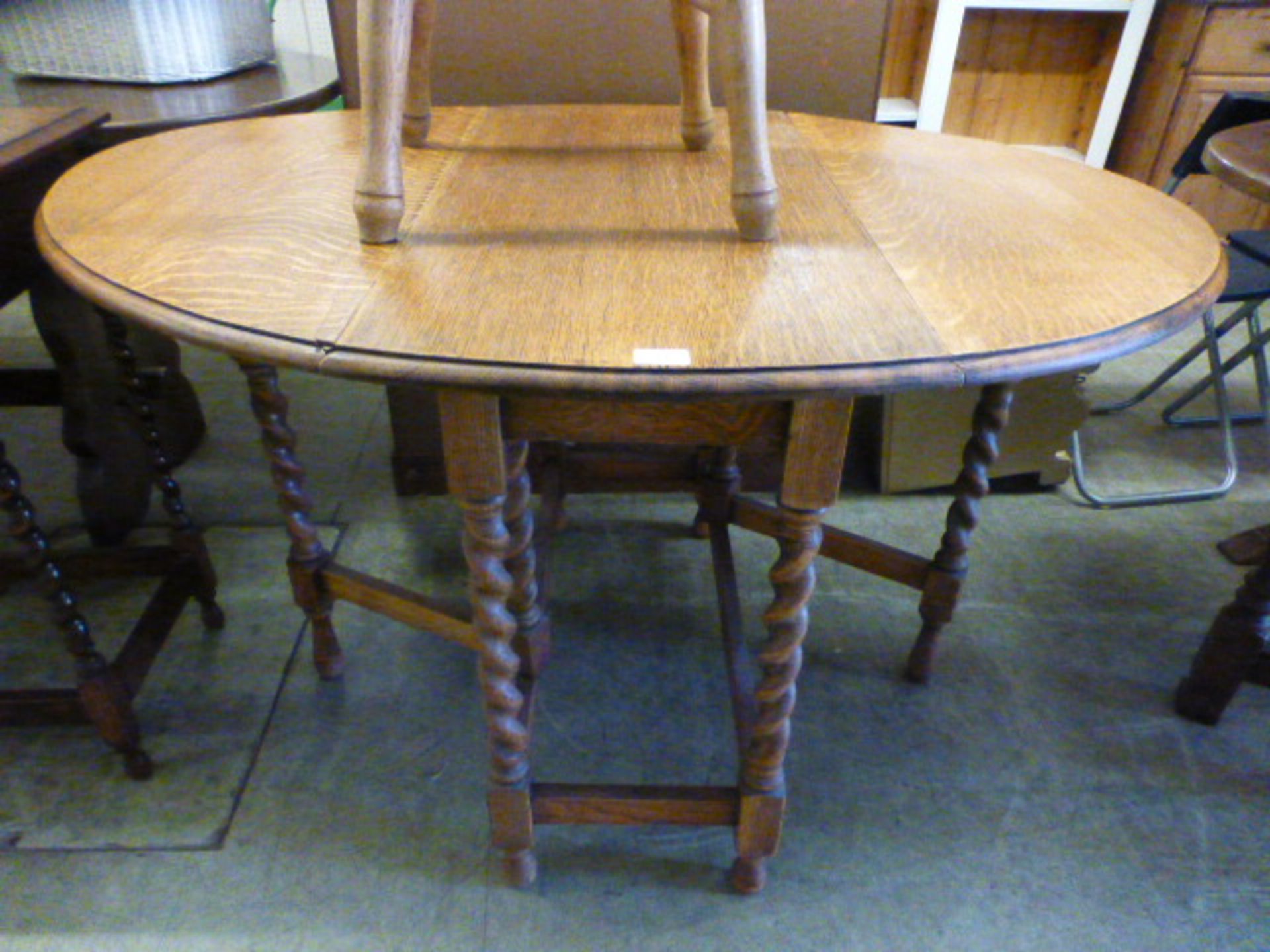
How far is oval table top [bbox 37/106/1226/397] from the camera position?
2.08 ft

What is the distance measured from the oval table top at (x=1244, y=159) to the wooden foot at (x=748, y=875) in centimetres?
115

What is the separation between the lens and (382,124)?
2.67 ft

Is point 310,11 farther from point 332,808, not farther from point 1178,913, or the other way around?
point 1178,913

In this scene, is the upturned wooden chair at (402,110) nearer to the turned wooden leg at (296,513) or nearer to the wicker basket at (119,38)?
the turned wooden leg at (296,513)

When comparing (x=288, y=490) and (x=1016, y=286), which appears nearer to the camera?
(x=1016, y=286)

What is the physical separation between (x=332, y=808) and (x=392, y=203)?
0.99m

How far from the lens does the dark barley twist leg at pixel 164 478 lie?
4.44ft

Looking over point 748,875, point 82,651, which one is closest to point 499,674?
point 748,875

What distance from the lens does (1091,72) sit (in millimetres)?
3121

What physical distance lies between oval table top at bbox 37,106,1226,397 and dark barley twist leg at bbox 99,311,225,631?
1.12 feet

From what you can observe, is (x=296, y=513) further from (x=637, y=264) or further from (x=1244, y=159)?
(x=1244, y=159)

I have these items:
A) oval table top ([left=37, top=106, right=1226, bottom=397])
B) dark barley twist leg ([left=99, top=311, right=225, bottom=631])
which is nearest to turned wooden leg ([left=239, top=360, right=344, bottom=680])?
dark barley twist leg ([left=99, top=311, right=225, bottom=631])

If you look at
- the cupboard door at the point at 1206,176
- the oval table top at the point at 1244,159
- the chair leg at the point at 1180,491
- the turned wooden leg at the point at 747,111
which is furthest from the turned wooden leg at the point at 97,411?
the cupboard door at the point at 1206,176

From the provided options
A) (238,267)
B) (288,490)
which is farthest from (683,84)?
(288,490)
